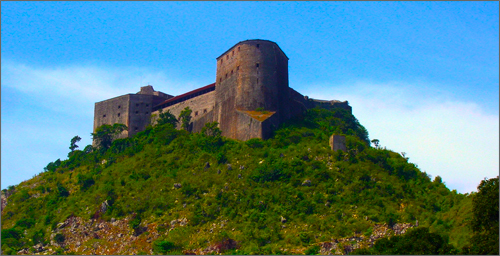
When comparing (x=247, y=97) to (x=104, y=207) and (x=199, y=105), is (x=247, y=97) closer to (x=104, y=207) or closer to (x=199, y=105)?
(x=199, y=105)

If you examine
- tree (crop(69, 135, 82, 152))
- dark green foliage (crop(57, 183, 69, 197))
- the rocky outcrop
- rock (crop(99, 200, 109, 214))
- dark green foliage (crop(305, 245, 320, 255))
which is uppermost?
tree (crop(69, 135, 82, 152))

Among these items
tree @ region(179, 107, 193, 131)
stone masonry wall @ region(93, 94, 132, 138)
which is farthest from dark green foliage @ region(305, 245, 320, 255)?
stone masonry wall @ region(93, 94, 132, 138)

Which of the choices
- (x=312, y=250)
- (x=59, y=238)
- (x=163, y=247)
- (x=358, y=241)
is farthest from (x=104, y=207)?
(x=358, y=241)

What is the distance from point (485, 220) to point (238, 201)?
77.6ft

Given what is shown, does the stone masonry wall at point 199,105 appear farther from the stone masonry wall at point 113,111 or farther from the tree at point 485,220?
the tree at point 485,220

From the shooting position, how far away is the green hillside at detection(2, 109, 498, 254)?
63.4 metres

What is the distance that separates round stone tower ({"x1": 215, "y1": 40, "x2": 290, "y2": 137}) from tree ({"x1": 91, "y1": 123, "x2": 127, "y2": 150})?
44.0ft

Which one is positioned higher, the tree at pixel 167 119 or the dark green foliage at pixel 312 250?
the tree at pixel 167 119

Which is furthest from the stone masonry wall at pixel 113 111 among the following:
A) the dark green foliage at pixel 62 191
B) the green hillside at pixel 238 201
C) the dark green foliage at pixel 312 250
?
the dark green foliage at pixel 312 250

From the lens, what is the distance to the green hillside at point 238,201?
2496 inches

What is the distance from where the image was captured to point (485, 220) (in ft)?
169

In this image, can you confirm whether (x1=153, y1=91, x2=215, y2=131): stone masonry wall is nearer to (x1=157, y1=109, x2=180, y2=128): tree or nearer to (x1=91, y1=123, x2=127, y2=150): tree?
(x1=157, y1=109, x2=180, y2=128): tree

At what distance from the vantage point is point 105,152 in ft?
294

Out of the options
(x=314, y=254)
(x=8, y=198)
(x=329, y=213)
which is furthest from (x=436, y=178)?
(x=8, y=198)
